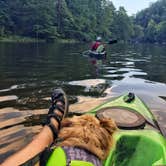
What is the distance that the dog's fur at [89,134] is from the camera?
11.0 feet

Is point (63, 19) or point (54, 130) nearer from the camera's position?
point (54, 130)

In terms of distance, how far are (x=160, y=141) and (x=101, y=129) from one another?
159 centimetres

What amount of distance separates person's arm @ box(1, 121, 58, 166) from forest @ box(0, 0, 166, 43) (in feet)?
182

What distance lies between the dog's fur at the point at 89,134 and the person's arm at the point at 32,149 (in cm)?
34

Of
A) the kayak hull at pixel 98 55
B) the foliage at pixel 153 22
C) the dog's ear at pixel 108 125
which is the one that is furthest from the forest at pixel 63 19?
the dog's ear at pixel 108 125

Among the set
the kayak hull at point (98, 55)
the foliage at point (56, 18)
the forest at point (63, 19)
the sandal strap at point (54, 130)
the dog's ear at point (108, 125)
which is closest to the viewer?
the dog's ear at point (108, 125)

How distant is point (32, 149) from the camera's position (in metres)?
3.73

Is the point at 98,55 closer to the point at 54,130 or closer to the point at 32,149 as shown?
the point at 54,130

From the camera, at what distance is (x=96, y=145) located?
11.3ft

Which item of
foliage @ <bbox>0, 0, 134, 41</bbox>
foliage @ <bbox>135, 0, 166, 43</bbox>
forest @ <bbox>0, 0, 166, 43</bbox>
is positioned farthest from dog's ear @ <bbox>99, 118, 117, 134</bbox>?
foliage @ <bbox>135, 0, 166, 43</bbox>

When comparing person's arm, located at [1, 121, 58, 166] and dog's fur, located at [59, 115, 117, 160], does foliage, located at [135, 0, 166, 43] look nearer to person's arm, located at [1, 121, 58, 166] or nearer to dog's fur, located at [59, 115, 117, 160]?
person's arm, located at [1, 121, 58, 166]

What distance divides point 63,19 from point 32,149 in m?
71.1

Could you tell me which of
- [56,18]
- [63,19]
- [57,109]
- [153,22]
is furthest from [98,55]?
[153,22]

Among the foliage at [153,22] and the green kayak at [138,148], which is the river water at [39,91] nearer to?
the green kayak at [138,148]
